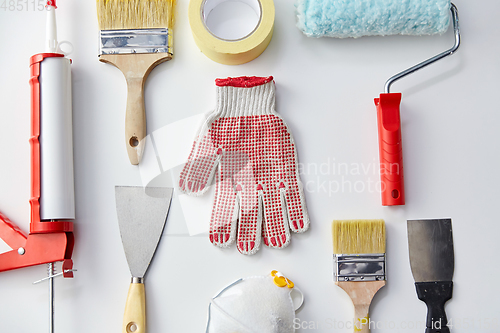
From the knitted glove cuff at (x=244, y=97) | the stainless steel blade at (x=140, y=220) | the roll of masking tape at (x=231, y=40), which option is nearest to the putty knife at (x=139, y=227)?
the stainless steel blade at (x=140, y=220)

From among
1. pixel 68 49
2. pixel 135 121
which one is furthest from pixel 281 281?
pixel 68 49

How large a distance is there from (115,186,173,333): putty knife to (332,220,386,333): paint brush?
1.34 ft

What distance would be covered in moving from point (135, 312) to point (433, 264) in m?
0.69

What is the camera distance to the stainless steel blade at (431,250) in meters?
0.96

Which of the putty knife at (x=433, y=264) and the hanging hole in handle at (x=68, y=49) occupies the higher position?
the hanging hole in handle at (x=68, y=49)

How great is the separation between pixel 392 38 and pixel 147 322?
89cm

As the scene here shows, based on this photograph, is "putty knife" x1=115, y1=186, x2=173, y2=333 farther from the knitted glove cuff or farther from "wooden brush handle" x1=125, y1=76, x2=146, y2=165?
the knitted glove cuff

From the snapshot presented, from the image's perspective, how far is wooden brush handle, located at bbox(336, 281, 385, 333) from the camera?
0.93m

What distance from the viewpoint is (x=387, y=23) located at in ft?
3.09

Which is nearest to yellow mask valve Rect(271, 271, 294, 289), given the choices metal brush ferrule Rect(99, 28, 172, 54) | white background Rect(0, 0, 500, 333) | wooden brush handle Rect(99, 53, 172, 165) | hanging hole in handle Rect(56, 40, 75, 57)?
white background Rect(0, 0, 500, 333)

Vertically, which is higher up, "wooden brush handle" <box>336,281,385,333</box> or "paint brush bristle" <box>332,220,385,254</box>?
"paint brush bristle" <box>332,220,385,254</box>

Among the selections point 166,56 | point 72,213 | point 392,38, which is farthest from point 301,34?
point 72,213

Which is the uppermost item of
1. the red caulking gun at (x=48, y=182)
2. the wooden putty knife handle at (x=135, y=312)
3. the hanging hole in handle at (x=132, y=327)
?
the red caulking gun at (x=48, y=182)

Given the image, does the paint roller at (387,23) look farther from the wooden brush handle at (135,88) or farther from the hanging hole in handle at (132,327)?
the hanging hole in handle at (132,327)
